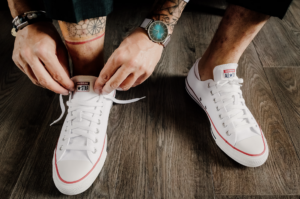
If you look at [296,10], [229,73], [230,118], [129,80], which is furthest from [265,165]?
[296,10]

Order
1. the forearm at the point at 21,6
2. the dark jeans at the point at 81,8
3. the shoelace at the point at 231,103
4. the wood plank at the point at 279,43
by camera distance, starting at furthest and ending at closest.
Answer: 1. the wood plank at the point at 279,43
2. the shoelace at the point at 231,103
3. the forearm at the point at 21,6
4. the dark jeans at the point at 81,8

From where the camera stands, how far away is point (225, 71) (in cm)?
73

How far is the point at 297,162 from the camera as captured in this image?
0.69 metres

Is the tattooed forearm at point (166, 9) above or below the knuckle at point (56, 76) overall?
above

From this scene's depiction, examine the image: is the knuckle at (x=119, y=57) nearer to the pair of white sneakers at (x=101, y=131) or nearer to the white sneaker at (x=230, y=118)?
the pair of white sneakers at (x=101, y=131)

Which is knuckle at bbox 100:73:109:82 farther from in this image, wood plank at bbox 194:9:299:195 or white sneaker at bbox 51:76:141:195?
wood plank at bbox 194:9:299:195

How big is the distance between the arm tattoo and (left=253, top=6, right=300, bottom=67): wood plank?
0.87 m

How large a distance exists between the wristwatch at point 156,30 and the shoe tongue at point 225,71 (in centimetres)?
24

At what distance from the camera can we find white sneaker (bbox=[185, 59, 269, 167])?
65 cm

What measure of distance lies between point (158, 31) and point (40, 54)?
343 millimetres

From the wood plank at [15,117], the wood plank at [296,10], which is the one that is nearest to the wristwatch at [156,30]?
the wood plank at [15,117]

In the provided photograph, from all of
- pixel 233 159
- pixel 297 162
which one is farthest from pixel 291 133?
pixel 233 159

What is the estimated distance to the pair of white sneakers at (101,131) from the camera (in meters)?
0.60

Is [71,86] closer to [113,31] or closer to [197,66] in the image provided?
[197,66]
